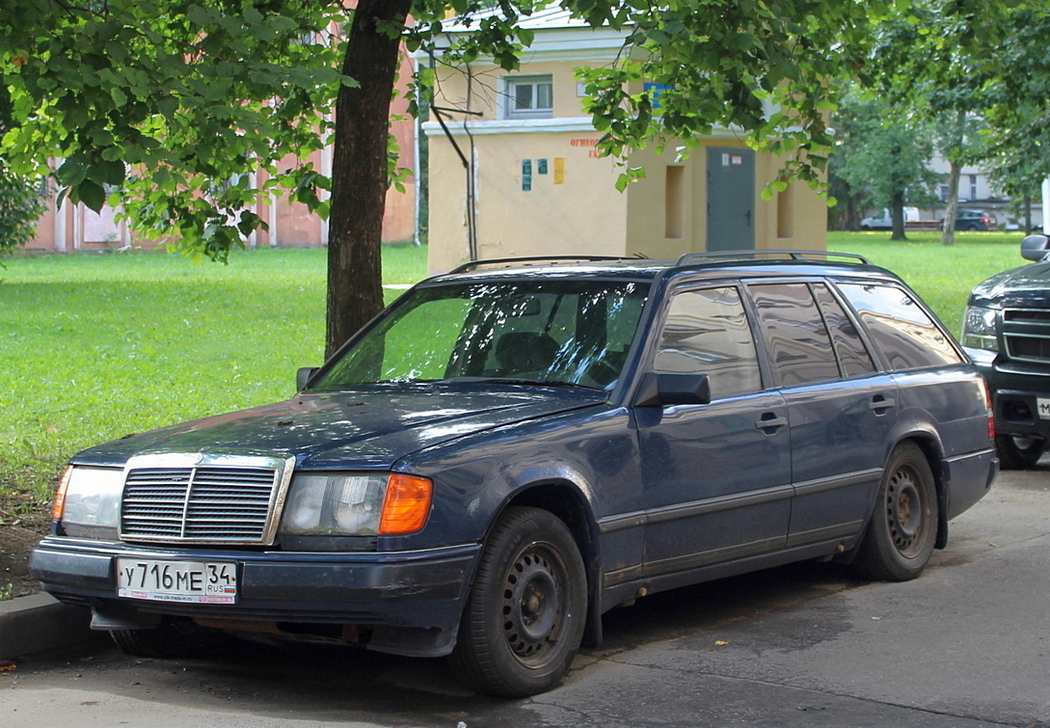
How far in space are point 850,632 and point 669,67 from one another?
5.34 metres

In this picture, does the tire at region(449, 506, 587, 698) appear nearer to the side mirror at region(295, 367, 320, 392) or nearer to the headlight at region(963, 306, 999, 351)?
the side mirror at region(295, 367, 320, 392)

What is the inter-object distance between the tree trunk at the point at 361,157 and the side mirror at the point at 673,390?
3441mm

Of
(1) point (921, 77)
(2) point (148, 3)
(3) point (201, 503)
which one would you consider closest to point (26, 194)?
(1) point (921, 77)

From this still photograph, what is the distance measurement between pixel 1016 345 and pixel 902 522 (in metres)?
3.86

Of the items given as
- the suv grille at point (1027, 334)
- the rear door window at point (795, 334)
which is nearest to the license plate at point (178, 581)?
the rear door window at point (795, 334)

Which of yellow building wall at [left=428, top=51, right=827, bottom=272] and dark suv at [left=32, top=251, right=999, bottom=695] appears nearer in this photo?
dark suv at [left=32, top=251, right=999, bottom=695]

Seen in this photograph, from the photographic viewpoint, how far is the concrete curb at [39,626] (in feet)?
19.4

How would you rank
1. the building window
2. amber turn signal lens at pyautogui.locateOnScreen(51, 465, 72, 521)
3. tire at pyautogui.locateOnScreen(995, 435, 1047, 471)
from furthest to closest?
the building window < tire at pyautogui.locateOnScreen(995, 435, 1047, 471) < amber turn signal lens at pyautogui.locateOnScreen(51, 465, 72, 521)

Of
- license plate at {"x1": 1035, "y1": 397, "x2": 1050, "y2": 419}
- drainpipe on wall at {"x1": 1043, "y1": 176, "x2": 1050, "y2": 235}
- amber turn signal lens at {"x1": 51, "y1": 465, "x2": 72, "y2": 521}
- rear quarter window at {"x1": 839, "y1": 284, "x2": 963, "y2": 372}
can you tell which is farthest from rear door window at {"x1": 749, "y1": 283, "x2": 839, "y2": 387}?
drainpipe on wall at {"x1": 1043, "y1": 176, "x2": 1050, "y2": 235}

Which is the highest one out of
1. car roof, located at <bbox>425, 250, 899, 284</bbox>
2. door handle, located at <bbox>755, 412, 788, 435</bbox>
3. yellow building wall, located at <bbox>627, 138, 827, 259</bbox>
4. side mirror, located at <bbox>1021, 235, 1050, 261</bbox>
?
yellow building wall, located at <bbox>627, 138, 827, 259</bbox>

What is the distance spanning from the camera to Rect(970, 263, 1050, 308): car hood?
10625 mm

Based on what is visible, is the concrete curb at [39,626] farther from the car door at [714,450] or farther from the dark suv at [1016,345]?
the dark suv at [1016,345]

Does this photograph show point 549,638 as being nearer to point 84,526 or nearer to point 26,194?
point 84,526

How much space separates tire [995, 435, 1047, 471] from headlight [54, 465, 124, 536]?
8.06 meters
